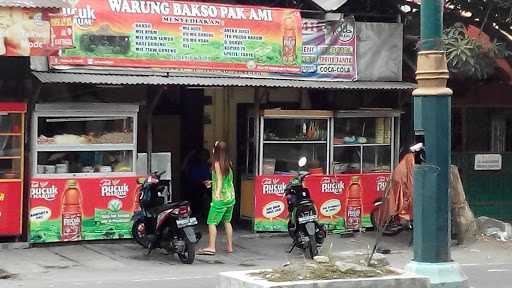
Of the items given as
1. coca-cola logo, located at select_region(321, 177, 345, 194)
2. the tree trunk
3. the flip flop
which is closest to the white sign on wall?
the tree trunk

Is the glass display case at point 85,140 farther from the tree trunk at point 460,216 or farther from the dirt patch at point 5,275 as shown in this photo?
the tree trunk at point 460,216

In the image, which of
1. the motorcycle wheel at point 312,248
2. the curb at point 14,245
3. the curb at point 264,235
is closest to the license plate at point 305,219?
the motorcycle wheel at point 312,248

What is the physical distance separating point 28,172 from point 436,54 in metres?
8.01

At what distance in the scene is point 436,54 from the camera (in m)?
6.65

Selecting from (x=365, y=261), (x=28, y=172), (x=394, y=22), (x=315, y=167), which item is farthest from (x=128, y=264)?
(x=394, y=22)

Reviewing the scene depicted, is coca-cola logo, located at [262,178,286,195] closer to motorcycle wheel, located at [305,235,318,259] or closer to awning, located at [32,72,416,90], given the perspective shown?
awning, located at [32,72,416,90]

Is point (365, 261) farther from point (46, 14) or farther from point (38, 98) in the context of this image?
point (38, 98)

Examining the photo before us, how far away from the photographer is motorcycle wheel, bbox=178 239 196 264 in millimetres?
12059

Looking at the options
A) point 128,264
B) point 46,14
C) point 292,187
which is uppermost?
point 46,14

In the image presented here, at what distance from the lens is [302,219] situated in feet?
42.3

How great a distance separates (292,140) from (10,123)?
4.89 meters

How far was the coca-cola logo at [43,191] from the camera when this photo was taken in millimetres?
12797

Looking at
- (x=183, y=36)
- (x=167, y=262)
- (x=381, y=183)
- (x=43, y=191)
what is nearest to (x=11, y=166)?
(x=43, y=191)

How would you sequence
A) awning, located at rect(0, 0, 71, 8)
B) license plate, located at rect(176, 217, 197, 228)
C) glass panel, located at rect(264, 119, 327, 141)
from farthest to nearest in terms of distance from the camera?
1. glass panel, located at rect(264, 119, 327, 141)
2. license plate, located at rect(176, 217, 197, 228)
3. awning, located at rect(0, 0, 71, 8)
